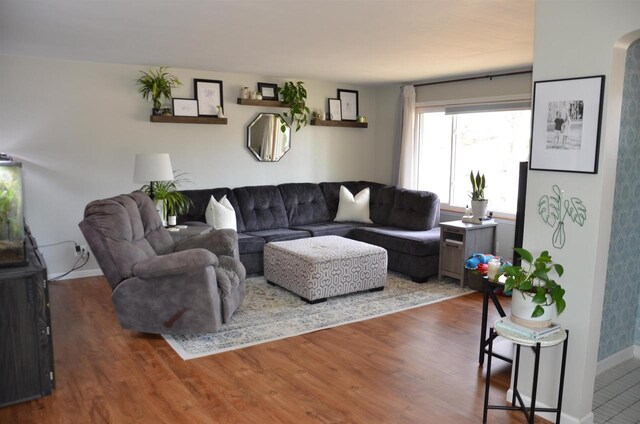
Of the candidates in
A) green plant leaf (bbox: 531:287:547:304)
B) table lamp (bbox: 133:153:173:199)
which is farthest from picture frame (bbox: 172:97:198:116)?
green plant leaf (bbox: 531:287:547:304)

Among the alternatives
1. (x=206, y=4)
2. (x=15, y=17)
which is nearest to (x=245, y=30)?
(x=206, y=4)

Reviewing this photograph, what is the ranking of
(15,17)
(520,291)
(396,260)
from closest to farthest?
(520,291) < (15,17) < (396,260)

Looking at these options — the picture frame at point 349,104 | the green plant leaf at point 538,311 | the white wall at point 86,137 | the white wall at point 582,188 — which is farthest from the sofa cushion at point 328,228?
the green plant leaf at point 538,311

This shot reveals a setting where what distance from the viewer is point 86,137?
5.18 m

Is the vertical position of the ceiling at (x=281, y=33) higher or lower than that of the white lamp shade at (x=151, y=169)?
higher

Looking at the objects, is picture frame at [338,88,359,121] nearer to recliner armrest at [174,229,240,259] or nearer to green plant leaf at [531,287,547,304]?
recliner armrest at [174,229,240,259]

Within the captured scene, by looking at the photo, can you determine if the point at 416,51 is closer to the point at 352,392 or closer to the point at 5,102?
the point at 352,392

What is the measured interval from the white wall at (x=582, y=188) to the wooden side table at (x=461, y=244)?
2.39 meters

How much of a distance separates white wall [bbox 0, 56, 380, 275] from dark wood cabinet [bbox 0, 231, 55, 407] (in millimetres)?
2543

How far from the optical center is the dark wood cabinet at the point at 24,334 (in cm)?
270

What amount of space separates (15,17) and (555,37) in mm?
3281

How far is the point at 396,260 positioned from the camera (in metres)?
5.51

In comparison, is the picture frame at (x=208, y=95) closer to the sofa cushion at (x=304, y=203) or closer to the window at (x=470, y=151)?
the sofa cushion at (x=304, y=203)

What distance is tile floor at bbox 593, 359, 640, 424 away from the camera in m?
2.75
